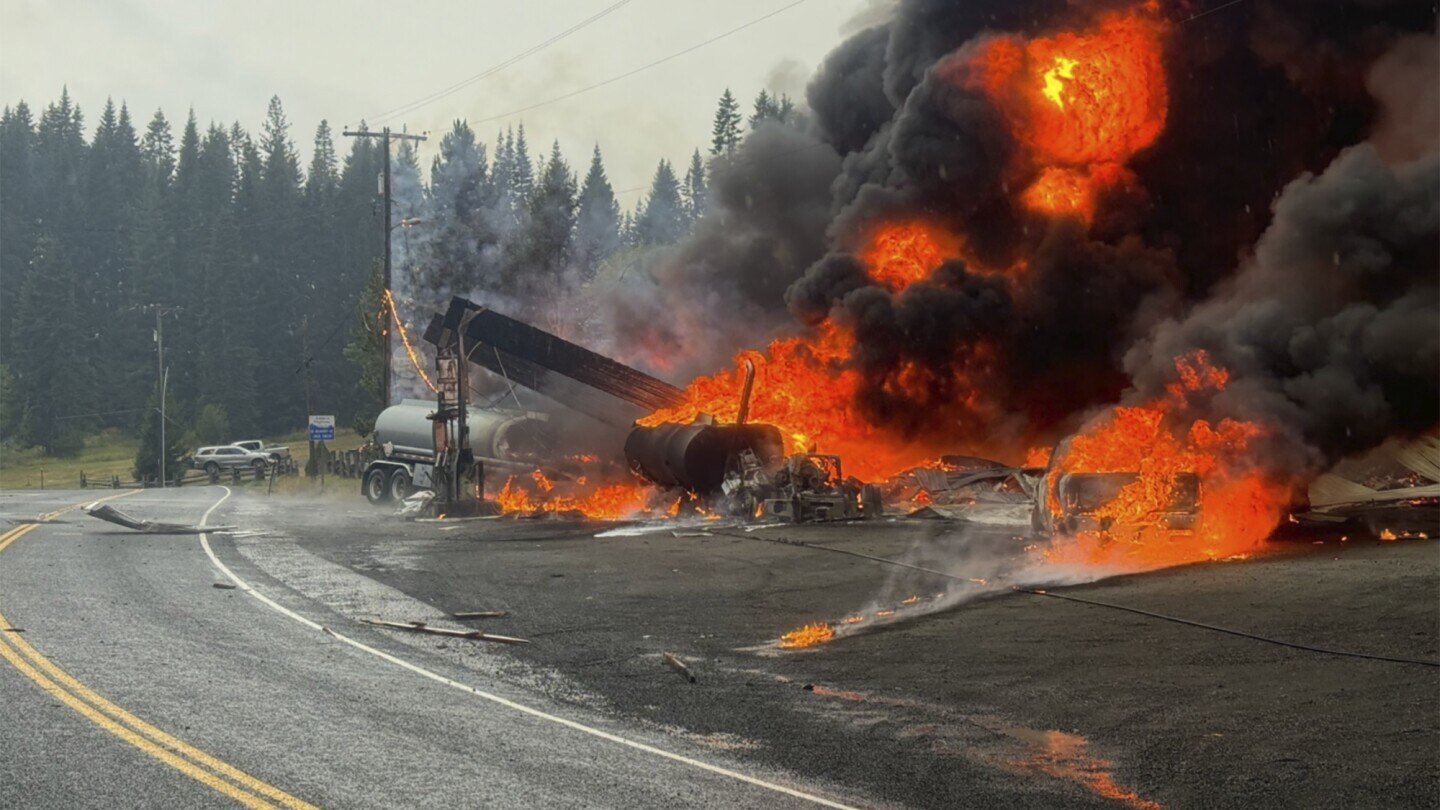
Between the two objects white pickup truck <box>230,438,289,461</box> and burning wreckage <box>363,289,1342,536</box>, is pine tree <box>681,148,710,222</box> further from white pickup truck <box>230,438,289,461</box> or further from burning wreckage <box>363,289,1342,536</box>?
burning wreckage <box>363,289,1342,536</box>

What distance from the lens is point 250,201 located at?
127938 mm

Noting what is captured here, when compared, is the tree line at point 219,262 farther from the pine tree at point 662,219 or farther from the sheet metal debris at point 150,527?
the sheet metal debris at point 150,527

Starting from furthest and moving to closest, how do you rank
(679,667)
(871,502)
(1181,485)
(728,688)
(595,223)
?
(595,223) → (871,502) → (1181,485) → (679,667) → (728,688)

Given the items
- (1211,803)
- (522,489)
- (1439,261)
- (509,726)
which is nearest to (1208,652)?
(1211,803)

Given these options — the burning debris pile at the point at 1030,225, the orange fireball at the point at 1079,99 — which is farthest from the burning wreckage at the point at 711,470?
the orange fireball at the point at 1079,99

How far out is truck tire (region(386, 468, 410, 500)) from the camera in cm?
4334

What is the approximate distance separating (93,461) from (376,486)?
6633 centimetres

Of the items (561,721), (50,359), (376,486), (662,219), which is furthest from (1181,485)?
(662,219)

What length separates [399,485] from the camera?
1720 inches

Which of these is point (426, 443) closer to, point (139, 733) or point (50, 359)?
point (139, 733)

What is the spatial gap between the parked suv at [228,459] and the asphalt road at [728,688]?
5753 cm

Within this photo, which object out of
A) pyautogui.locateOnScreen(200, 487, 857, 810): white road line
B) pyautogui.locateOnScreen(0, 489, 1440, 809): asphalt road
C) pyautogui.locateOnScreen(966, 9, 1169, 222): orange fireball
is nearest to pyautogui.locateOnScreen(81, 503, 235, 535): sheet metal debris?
pyautogui.locateOnScreen(0, 489, 1440, 809): asphalt road

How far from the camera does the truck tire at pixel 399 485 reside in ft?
142

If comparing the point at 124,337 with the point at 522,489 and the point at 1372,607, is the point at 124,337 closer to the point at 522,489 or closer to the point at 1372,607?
the point at 522,489
